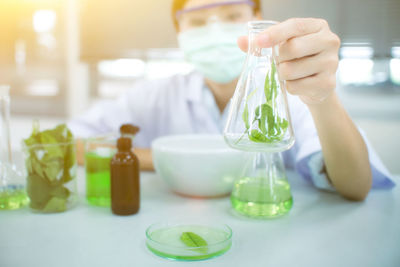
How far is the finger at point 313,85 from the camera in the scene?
25.7 inches

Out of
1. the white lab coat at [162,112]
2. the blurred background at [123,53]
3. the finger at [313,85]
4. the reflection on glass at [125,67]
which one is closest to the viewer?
the finger at [313,85]

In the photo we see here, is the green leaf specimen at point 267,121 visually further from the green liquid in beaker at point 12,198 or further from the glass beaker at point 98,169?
the green liquid in beaker at point 12,198

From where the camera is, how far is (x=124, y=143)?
2.29 feet

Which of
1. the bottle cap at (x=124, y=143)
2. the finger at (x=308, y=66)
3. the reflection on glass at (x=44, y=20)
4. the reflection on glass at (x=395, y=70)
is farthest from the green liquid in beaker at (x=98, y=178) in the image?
the reflection on glass at (x=44, y=20)

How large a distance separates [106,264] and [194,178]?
311mm

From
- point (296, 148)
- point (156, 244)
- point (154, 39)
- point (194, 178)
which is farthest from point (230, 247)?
point (154, 39)

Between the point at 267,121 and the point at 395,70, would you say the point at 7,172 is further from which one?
the point at 395,70

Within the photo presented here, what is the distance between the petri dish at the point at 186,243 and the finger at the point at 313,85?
30 centimetres

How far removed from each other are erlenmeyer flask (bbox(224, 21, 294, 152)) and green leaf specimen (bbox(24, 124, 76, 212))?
1.26 feet

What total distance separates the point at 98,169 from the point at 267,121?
45 centimetres

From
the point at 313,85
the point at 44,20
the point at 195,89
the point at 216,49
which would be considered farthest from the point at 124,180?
the point at 44,20

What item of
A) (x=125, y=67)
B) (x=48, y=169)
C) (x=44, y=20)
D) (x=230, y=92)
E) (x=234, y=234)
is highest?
(x=44, y=20)

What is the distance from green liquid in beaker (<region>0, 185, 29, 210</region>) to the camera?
77 centimetres

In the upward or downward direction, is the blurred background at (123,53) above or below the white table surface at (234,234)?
above
